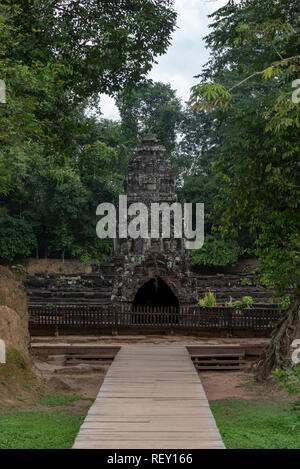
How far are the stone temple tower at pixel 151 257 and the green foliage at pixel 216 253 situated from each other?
1667 cm

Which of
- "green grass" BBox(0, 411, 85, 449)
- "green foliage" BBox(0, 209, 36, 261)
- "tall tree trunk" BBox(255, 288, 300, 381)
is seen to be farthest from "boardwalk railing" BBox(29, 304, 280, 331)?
"green foliage" BBox(0, 209, 36, 261)

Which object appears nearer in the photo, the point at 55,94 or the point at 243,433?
the point at 243,433

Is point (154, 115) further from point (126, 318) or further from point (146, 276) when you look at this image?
point (126, 318)

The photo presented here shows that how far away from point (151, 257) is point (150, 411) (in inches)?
447

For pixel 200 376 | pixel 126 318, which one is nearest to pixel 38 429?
pixel 200 376

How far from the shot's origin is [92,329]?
16688 millimetres

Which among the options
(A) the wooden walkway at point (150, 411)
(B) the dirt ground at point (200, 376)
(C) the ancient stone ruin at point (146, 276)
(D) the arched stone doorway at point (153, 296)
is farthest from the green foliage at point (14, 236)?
(A) the wooden walkway at point (150, 411)

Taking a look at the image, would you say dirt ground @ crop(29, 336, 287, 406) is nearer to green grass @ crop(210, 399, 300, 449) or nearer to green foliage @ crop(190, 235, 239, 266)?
green grass @ crop(210, 399, 300, 449)

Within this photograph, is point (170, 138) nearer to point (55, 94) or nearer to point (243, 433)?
point (55, 94)

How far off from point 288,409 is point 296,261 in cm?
286

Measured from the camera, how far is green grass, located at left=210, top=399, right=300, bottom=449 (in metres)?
7.07

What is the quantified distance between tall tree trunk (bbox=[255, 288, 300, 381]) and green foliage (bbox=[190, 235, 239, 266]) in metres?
30.7

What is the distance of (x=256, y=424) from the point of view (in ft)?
27.6
